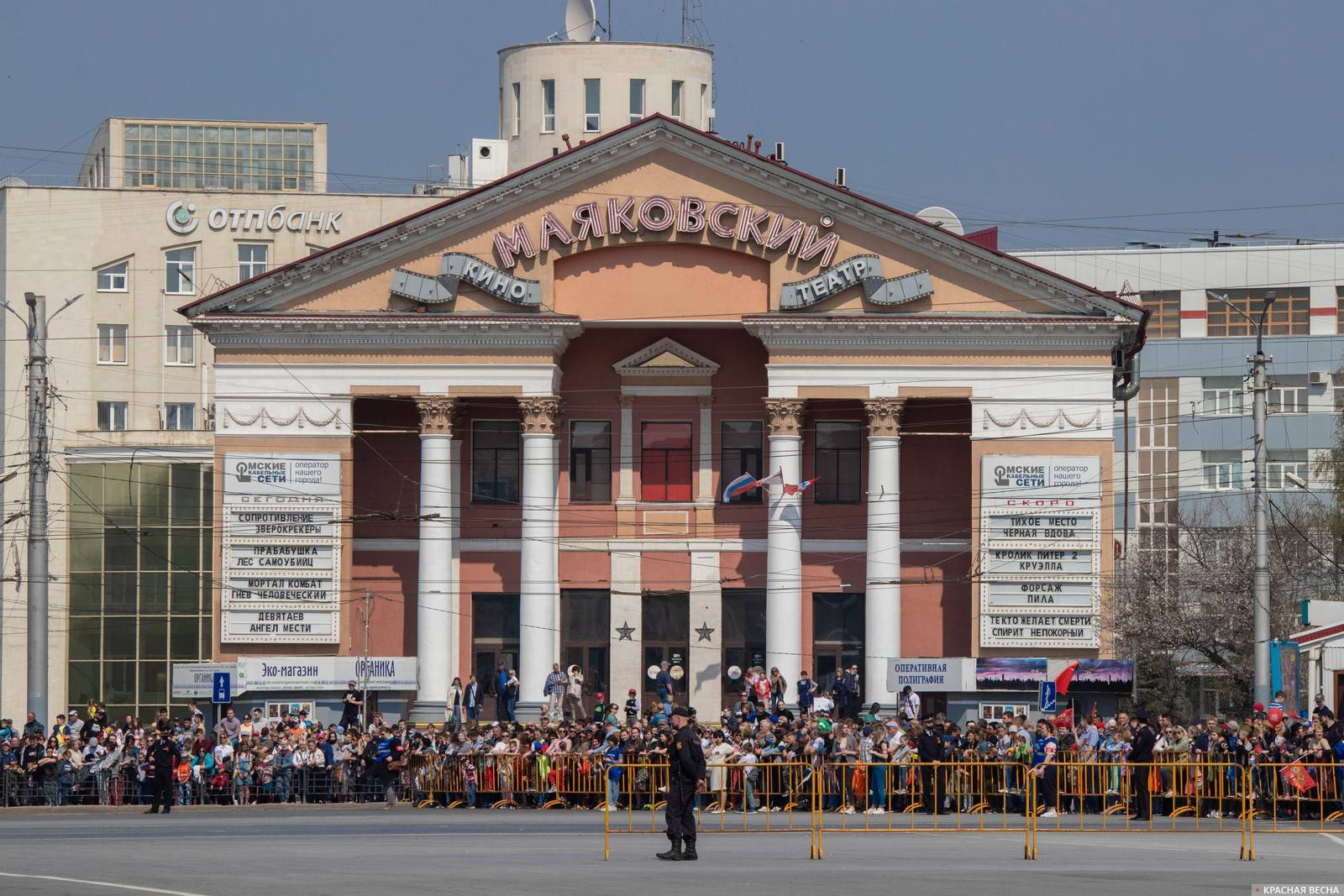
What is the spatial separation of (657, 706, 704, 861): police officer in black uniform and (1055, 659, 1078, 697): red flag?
28526 millimetres

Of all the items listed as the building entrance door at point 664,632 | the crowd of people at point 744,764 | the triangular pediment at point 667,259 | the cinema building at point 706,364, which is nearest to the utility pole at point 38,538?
the crowd of people at point 744,764

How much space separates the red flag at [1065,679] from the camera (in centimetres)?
5666

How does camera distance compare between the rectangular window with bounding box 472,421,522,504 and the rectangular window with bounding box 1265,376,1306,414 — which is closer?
the rectangular window with bounding box 472,421,522,504

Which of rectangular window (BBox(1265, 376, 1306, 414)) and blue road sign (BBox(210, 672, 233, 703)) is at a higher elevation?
rectangular window (BBox(1265, 376, 1306, 414))

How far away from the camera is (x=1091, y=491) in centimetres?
5778

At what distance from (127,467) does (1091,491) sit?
3454cm

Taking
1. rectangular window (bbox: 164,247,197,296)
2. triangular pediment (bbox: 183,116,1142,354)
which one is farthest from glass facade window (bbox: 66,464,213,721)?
triangular pediment (bbox: 183,116,1142,354)

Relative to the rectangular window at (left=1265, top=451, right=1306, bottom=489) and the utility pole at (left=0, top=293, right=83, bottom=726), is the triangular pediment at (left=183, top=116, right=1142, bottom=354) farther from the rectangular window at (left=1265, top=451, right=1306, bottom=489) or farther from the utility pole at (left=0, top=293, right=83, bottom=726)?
the rectangular window at (left=1265, top=451, right=1306, bottom=489)

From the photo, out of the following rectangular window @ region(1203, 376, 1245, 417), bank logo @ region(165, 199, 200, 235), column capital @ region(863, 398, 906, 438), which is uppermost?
bank logo @ region(165, 199, 200, 235)

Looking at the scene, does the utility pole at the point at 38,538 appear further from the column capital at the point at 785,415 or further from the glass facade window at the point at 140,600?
the glass facade window at the point at 140,600

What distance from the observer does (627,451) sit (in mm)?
61812

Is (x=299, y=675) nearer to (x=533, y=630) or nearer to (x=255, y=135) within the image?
(x=533, y=630)

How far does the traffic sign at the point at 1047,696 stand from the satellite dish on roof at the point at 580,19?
52.3 meters

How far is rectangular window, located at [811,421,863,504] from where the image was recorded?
61.6 meters
